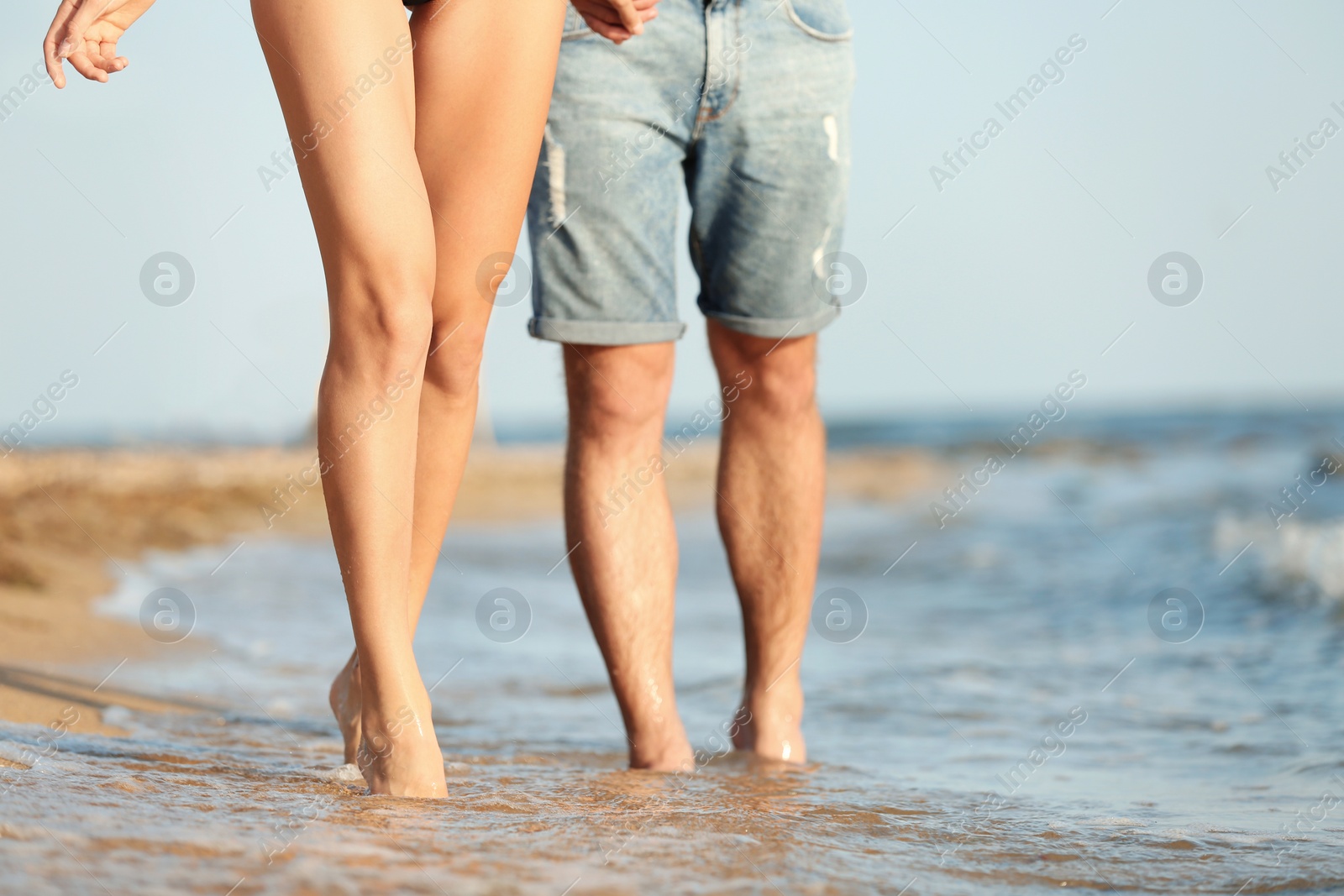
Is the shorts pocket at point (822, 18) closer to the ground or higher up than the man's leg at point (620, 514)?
higher up

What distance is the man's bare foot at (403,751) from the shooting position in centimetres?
125

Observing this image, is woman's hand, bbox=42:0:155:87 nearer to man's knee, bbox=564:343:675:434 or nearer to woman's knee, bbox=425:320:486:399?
woman's knee, bbox=425:320:486:399

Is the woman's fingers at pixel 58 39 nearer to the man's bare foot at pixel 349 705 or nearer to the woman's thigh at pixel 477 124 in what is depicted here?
the woman's thigh at pixel 477 124

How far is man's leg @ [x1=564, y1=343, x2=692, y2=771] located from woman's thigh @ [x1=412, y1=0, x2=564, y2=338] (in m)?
0.37

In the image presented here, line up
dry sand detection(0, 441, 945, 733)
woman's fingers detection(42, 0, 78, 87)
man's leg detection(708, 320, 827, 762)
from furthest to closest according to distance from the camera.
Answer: dry sand detection(0, 441, 945, 733)
man's leg detection(708, 320, 827, 762)
woman's fingers detection(42, 0, 78, 87)

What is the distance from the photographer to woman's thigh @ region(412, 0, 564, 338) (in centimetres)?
147

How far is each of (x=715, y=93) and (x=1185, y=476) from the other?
9.66 m

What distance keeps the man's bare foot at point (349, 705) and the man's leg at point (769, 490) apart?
2.48ft

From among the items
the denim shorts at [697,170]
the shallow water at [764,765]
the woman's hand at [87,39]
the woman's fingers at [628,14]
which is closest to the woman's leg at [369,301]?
the shallow water at [764,765]

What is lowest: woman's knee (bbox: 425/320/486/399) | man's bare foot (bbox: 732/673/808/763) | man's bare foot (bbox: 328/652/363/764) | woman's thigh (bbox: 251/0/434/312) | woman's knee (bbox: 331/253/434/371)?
man's bare foot (bbox: 732/673/808/763)

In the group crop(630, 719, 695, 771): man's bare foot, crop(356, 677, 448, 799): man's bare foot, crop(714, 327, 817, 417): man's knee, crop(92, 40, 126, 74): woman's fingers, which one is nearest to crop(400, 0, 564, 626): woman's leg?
crop(356, 677, 448, 799): man's bare foot

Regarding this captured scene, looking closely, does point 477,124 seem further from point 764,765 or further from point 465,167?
point 764,765

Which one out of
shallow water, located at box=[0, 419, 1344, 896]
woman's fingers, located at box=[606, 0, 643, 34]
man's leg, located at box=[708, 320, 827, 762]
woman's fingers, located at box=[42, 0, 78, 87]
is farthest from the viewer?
man's leg, located at box=[708, 320, 827, 762]

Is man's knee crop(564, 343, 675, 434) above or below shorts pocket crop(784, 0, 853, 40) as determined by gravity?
below
